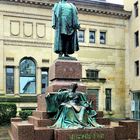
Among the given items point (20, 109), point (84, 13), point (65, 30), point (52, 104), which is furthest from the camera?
point (84, 13)

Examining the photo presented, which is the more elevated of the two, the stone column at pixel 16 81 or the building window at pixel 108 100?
the stone column at pixel 16 81

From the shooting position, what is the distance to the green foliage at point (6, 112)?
29.2 meters

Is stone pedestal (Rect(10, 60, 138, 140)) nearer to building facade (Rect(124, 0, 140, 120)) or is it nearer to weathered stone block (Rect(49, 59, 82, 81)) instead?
weathered stone block (Rect(49, 59, 82, 81))

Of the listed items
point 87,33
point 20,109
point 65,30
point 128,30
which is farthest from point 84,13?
point 65,30

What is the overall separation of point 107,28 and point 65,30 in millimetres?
25054

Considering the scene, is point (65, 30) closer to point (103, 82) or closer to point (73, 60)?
point (73, 60)

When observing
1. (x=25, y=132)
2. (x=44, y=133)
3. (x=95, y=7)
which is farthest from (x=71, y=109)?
(x=95, y=7)

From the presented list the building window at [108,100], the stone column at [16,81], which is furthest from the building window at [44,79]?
the building window at [108,100]

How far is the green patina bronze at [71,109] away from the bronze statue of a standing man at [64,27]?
7.38 feet

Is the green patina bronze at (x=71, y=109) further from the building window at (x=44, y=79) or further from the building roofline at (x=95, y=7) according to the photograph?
the building roofline at (x=95, y=7)

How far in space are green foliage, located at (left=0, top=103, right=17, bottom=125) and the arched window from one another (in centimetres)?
441

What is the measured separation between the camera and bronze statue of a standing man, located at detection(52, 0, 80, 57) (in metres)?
14.6

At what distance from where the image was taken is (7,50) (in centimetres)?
3431

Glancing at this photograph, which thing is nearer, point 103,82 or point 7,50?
point 7,50
